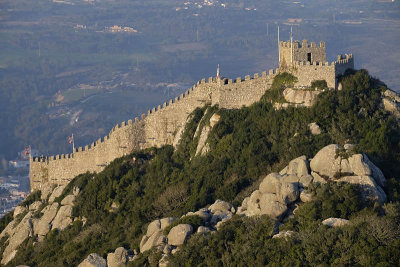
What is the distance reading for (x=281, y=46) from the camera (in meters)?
70.8

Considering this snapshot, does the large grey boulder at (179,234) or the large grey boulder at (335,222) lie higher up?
the large grey boulder at (335,222)

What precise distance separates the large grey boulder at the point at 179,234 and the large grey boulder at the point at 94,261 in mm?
4912

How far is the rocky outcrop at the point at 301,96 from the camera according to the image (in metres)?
67.4

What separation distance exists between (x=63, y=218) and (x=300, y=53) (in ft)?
65.4

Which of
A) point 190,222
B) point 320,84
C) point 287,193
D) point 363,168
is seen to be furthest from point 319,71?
point 190,222

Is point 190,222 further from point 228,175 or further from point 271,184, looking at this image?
point 228,175

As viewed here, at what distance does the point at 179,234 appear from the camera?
51625 mm

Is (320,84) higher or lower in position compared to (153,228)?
higher

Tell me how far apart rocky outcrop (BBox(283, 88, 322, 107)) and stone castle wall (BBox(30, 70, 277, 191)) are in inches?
81.5

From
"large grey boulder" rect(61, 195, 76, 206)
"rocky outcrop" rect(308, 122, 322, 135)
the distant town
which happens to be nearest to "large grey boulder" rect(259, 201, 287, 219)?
"rocky outcrop" rect(308, 122, 322, 135)

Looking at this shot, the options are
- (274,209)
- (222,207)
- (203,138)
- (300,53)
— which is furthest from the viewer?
(203,138)

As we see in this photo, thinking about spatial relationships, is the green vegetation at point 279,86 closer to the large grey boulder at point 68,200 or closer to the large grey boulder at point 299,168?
the large grey boulder at point 299,168

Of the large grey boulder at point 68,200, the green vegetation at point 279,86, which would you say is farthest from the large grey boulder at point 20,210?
the green vegetation at point 279,86

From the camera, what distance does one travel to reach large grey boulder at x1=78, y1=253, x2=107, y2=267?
2178 inches
